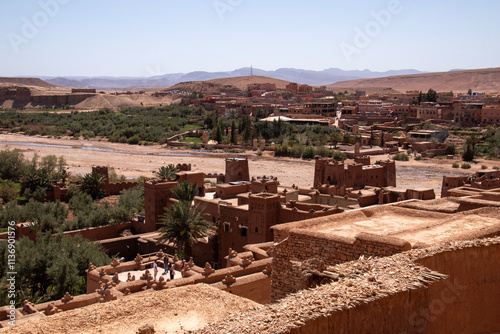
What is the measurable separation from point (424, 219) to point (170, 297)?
14.6 feet

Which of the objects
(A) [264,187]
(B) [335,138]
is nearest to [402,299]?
(A) [264,187]

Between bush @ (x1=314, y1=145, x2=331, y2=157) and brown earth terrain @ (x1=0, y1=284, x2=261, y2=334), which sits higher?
brown earth terrain @ (x1=0, y1=284, x2=261, y2=334)

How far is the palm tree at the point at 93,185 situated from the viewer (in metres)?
32.6

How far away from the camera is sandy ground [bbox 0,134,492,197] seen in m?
42.4

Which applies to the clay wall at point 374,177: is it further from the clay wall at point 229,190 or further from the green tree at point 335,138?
the green tree at point 335,138

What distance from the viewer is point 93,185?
107 feet

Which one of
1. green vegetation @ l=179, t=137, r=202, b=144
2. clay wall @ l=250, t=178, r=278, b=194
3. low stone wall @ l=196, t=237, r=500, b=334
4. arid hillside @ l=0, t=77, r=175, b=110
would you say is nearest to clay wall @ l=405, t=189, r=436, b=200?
clay wall @ l=250, t=178, r=278, b=194

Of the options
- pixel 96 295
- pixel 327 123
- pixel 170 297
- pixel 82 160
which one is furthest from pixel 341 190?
pixel 327 123

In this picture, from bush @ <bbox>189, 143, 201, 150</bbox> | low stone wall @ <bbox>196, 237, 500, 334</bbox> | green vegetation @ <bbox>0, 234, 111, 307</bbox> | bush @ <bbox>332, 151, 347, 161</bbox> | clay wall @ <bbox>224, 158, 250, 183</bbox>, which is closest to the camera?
low stone wall @ <bbox>196, 237, 500, 334</bbox>

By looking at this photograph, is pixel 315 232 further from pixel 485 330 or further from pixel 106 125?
pixel 106 125

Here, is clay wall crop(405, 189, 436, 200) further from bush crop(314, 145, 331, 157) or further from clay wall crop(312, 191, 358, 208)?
bush crop(314, 145, 331, 157)

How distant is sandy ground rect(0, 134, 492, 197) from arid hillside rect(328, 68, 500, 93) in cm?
8679

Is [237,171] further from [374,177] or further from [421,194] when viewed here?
[421,194]

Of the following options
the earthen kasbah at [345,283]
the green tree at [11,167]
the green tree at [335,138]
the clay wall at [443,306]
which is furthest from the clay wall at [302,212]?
the green tree at [335,138]
